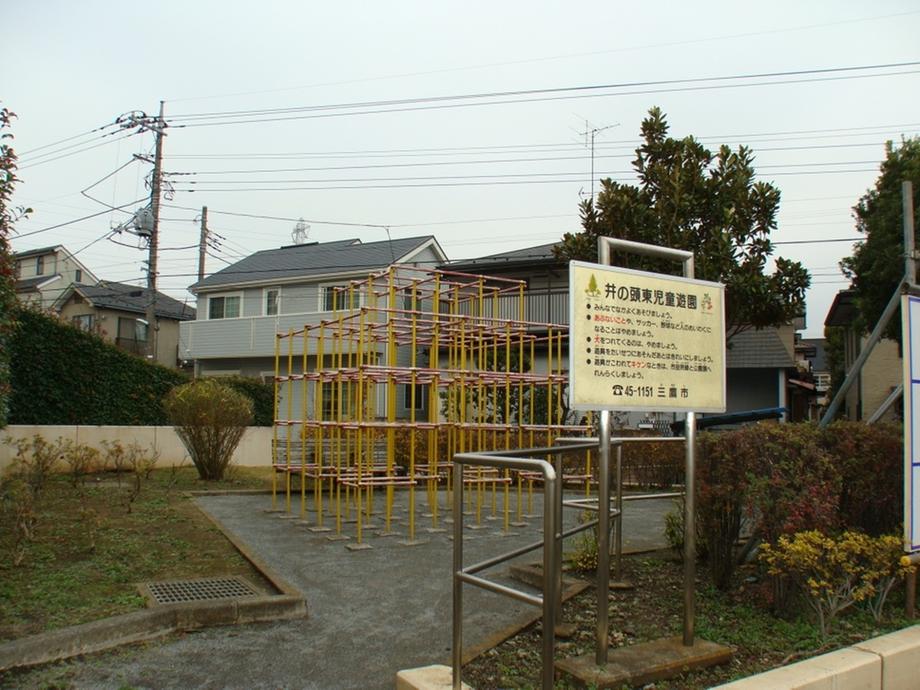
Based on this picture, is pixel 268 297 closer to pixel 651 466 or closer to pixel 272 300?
pixel 272 300

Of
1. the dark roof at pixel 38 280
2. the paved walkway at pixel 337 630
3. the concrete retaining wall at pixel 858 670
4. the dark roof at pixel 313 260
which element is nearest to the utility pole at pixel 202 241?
the dark roof at pixel 313 260

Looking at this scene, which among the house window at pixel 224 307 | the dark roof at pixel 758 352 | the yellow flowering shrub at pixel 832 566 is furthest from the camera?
the house window at pixel 224 307

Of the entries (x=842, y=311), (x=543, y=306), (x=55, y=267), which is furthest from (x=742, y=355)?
(x=55, y=267)

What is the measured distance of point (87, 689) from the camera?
3.56 m

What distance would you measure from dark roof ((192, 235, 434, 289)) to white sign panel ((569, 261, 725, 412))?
794 inches

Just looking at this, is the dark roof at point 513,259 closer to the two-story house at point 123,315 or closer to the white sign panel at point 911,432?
the two-story house at point 123,315

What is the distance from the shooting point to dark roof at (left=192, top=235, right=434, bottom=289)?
24828 millimetres

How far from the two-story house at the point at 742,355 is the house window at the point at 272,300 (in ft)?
30.4

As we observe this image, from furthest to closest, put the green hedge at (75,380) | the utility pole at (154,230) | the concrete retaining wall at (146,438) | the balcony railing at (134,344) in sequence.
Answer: the balcony railing at (134,344)
the utility pole at (154,230)
the green hedge at (75,380)
the concrete retaining wall at (146,438)

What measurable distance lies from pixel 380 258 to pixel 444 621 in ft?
67.2

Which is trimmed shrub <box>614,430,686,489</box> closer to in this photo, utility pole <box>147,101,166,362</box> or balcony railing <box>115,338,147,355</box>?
utility pole <box>147,101,166,362</box>

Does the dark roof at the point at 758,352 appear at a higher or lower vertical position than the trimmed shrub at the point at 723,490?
higher

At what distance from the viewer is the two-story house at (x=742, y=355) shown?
18.8 metres

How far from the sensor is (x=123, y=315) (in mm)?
30719
